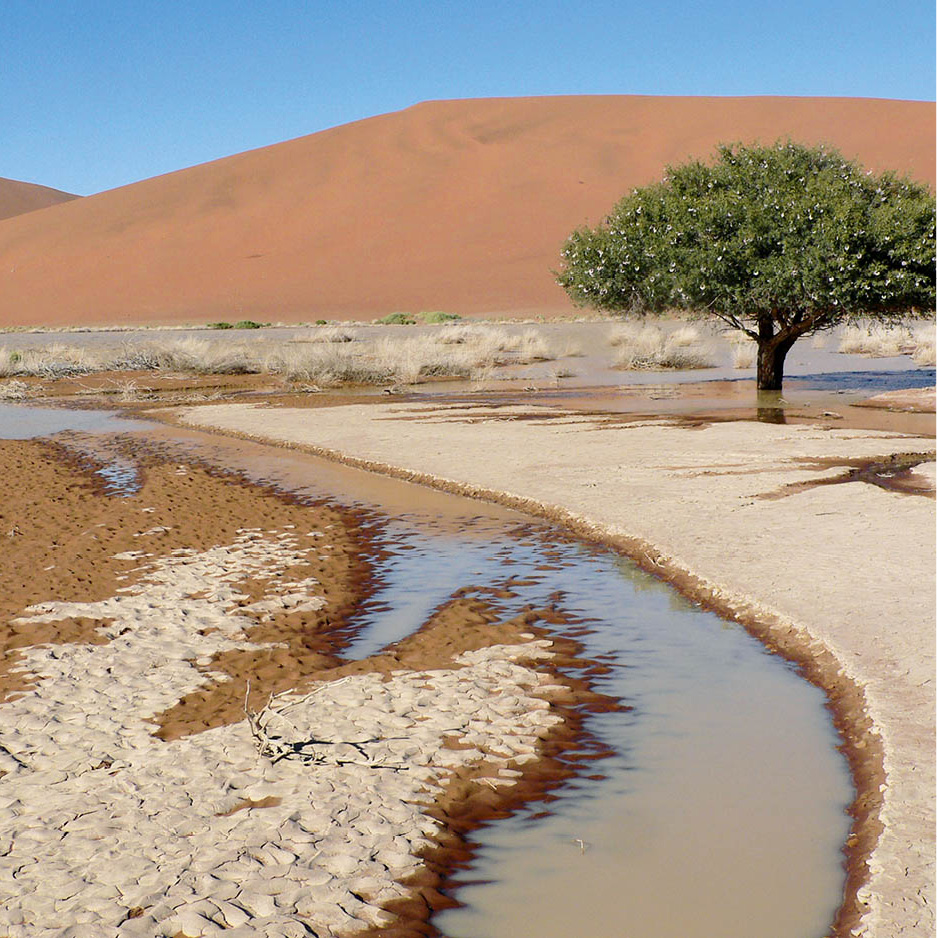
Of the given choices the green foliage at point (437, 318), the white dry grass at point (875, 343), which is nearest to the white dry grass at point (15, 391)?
the white dry grass at point (875, 343)

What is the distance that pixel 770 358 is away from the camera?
68.2 ft

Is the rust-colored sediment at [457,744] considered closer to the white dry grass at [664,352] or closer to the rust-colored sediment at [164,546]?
the rust-colored sediment at [164,546]

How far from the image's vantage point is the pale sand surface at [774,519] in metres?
4.52

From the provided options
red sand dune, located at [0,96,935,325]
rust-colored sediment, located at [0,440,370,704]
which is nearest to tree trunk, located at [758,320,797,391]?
rust-colored sediment, located at [0,440,370,704]

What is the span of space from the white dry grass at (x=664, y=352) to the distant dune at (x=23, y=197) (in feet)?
464

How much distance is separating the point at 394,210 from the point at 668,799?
3167 inches

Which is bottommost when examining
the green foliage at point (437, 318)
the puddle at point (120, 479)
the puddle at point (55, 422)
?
the puddle at point (120, 479)

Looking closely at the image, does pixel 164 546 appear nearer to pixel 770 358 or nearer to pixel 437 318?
pixel 770 358

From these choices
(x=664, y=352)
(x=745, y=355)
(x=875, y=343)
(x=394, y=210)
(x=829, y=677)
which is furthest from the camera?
(x=394, y=210)

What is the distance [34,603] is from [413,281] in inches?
2612

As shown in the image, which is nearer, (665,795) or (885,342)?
(665,795)

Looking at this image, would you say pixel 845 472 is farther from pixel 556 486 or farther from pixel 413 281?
pixel 413 281

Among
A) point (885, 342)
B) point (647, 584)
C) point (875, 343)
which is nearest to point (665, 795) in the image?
point (647, 584)

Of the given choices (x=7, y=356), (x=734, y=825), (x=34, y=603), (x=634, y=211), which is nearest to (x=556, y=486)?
(x=34, y=603)
